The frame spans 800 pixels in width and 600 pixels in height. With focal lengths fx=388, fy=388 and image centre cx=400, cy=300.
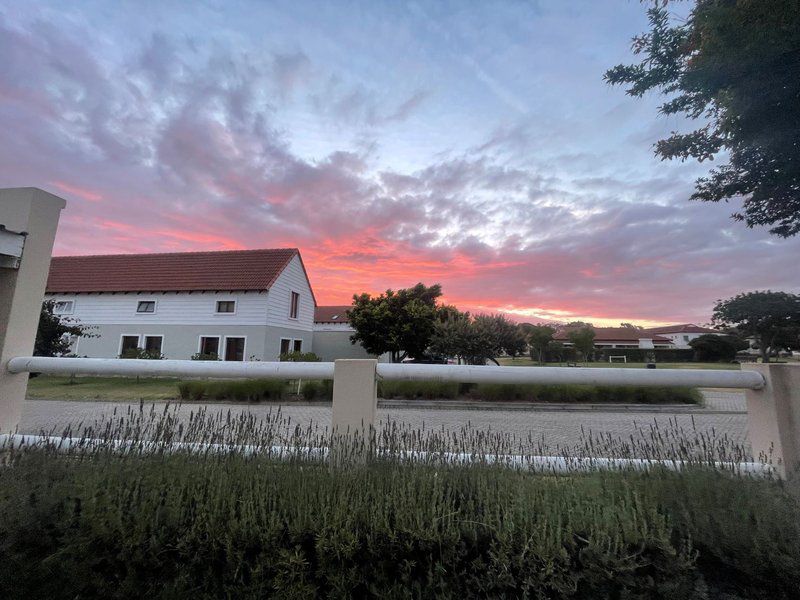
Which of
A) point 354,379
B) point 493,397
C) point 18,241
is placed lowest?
point 493,397

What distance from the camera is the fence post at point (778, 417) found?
6.89 feet

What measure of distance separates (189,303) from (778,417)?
26.4 m

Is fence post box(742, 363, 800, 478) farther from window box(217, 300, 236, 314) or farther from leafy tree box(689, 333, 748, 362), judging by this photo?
leafy tree box(689, 333, 748, 362)

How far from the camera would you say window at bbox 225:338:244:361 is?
22.9 m

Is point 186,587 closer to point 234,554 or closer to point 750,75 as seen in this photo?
point 234,554

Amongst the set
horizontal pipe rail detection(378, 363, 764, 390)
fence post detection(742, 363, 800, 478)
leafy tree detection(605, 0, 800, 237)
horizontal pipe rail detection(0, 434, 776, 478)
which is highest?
leafy tree detection(605, 0, 800, 237)

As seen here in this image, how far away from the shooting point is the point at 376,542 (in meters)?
1.48

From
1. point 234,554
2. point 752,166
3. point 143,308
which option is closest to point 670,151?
point 752,166

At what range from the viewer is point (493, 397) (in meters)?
13.9

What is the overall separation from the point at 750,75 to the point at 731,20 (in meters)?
1.46

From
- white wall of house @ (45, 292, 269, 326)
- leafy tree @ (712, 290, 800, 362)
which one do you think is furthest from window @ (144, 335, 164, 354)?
leafy tree @ (712, 290, 800, 362)

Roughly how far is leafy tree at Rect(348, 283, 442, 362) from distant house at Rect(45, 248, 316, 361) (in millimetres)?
4818

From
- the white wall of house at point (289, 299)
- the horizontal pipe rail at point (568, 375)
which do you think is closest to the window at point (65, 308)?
the white wall of house at point (289, 299)

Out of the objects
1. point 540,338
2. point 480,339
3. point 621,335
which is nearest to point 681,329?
point 621,335
